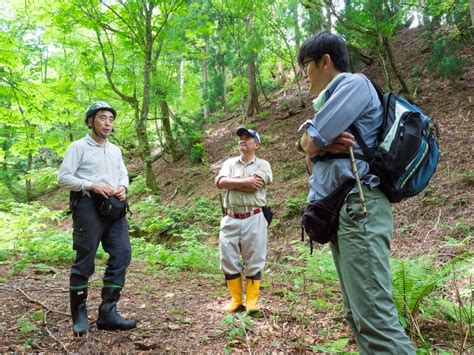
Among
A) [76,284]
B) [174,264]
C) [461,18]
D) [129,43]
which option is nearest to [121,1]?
[129,43]

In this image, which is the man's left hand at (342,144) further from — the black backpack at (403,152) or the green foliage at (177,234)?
the green foliage at (177,234)

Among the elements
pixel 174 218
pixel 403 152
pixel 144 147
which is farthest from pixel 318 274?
pixel 144 147

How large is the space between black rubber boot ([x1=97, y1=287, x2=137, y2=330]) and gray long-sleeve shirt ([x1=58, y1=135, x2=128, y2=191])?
3.57 feet

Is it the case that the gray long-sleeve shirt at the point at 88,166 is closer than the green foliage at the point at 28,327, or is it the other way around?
the green foliage at the point at 28,327

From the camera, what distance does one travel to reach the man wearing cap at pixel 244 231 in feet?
13.7

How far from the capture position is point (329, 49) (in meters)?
2.28

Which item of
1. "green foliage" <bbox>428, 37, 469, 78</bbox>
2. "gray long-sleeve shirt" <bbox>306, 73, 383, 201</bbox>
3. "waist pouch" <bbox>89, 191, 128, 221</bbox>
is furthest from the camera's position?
"green foliage" <bbox>428, 37, 469, 78</bbox>

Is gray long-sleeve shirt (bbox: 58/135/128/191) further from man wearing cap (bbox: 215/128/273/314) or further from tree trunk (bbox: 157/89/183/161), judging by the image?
tree trunk (bbox: 157/89/183/161)

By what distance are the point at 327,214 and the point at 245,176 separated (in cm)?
228

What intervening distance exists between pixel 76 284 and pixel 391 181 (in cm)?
294

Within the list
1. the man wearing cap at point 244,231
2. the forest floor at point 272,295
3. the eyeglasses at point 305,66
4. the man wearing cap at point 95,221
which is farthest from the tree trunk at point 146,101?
the eyeglasses at point 305,66

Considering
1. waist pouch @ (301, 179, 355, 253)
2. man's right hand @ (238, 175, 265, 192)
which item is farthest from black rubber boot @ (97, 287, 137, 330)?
waist pouch @ (301, 179, 355, 253)

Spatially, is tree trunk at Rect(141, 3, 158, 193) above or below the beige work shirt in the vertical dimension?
above

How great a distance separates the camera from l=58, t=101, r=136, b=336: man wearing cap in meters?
3.33
